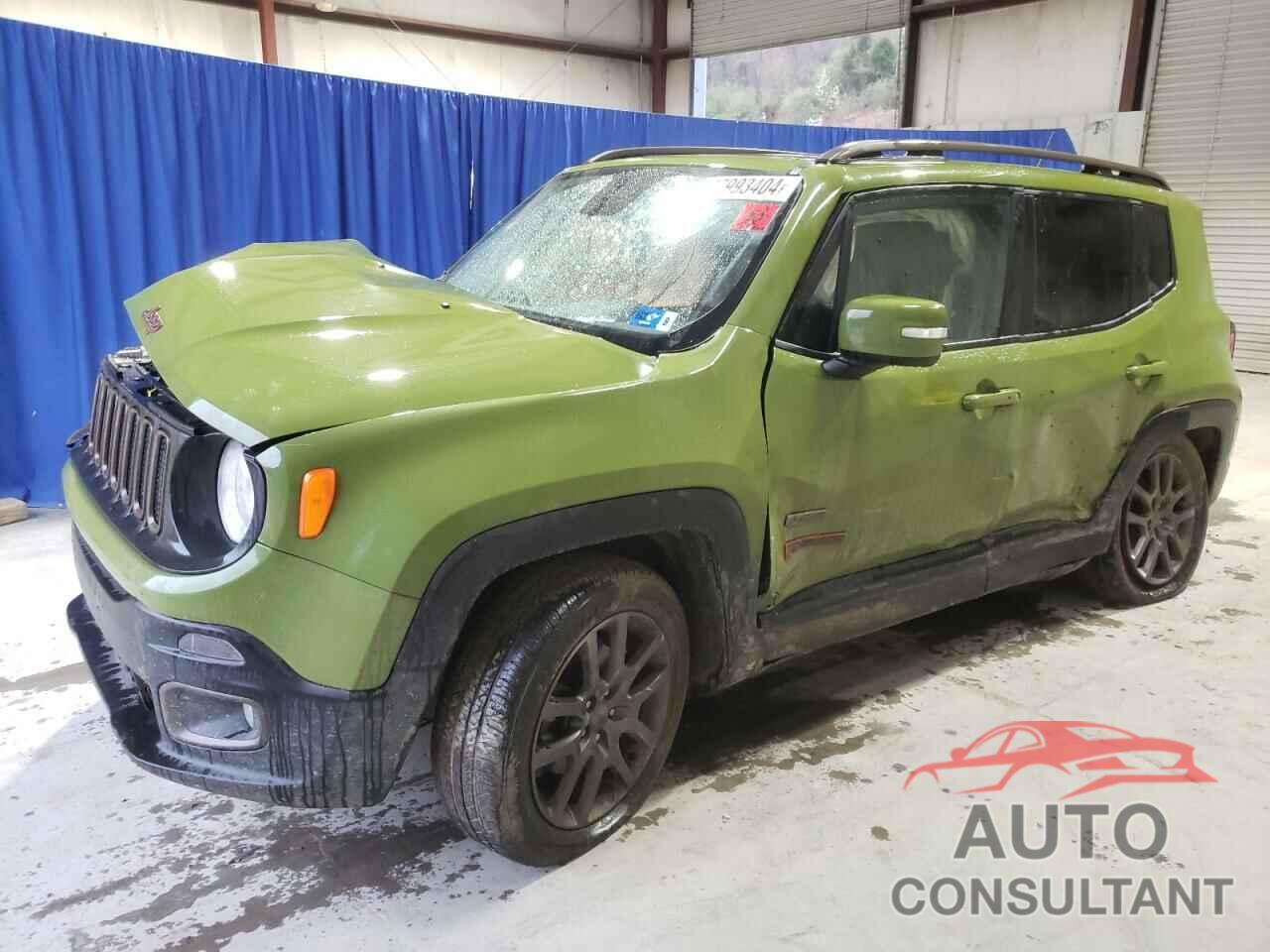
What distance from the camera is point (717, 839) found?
2.45m

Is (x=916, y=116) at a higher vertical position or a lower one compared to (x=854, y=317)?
higher

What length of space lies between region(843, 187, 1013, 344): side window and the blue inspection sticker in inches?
21.6

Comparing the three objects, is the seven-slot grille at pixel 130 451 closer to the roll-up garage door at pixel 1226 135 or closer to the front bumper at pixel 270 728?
the front bumper at pixel 270 728

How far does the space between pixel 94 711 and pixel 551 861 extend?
66.7 inches

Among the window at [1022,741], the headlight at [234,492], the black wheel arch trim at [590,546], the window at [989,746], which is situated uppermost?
the headlight at [234,492]

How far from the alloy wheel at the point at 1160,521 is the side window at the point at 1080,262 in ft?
2.51

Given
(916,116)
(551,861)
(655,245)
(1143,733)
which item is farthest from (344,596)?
(916,116)

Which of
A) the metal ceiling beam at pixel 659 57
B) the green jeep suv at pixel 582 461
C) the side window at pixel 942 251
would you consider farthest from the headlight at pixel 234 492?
the metal ceiling beam at pixel 659 57

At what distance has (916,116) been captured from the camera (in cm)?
1291

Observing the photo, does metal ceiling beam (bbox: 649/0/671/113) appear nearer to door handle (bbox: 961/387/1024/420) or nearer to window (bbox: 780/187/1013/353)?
window (bbox: 780/187/1013/353)

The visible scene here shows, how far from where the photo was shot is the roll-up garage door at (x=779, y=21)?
500 inches

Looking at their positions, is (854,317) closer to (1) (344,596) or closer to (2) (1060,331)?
(2) (1060,331)

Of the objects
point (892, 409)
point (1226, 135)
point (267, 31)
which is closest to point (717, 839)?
point (892, 409)

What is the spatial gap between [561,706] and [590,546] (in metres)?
0.37
